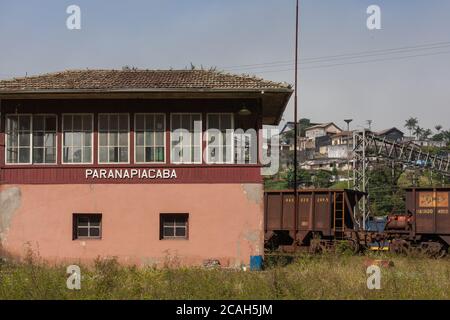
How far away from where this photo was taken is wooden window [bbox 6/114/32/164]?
19.0 meters

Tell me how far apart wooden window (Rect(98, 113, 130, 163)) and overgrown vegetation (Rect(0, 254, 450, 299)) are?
390 cm

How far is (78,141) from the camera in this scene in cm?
1897

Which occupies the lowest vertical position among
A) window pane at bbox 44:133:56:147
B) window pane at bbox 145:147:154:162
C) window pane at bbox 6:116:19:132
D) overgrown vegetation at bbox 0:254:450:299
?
overgrown vegetation at bbox 0:254:450:299

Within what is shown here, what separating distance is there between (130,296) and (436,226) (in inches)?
556

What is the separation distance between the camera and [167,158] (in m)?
18.8

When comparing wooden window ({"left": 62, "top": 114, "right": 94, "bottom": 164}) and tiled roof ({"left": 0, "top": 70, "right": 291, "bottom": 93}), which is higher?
tiled roof ({"left": 0, "top": 70, "right": 291, "bottom": 93})

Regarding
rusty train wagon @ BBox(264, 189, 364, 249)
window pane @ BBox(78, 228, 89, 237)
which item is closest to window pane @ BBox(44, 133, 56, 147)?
window pane @ BBox(78, 228, 89, 237)

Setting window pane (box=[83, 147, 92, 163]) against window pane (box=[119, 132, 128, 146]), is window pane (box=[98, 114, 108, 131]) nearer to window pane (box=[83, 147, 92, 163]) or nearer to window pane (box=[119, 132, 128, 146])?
window pane (box=[119, 132, 128, 146])

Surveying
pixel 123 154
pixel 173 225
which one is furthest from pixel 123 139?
pixel 173 225

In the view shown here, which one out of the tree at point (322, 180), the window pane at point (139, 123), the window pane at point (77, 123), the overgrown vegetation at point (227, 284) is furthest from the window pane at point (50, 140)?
the tree at point (322, 180)

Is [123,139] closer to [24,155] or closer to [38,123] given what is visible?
[38,123]

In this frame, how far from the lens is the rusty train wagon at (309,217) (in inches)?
922

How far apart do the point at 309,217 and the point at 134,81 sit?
881cm
